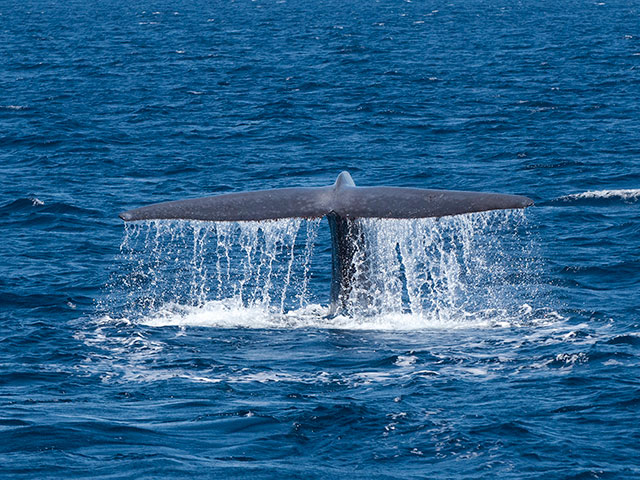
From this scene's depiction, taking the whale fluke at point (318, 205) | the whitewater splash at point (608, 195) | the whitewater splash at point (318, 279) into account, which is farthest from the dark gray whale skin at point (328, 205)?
the whitewater splash at point (608, 195)

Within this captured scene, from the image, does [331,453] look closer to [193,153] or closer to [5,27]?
[193,153]

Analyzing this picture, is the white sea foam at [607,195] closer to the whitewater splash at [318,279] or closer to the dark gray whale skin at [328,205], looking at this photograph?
the whitewater splash at [318,279]

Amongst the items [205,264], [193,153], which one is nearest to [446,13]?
[193,153]

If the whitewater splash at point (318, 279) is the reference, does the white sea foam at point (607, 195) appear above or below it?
above

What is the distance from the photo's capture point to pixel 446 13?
104 meters

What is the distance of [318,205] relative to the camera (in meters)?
13.6

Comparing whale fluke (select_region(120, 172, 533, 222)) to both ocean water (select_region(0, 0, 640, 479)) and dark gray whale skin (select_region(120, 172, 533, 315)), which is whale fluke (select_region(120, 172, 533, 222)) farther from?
ocean water (select_region(0, 0, 640, 479))

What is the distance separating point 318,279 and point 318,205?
17.0 feet

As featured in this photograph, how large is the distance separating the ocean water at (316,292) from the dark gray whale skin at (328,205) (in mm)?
306

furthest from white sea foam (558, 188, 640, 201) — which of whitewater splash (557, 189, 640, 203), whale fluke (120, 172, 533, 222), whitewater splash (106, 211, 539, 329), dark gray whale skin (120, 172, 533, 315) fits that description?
whale fluke (120, 172, 533, 222)

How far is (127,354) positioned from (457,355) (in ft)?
13.0

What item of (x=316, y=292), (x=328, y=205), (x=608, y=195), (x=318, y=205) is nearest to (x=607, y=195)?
(x=608, y=195)

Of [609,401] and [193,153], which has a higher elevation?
[193,153]

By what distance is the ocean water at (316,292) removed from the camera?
11.1 metres
